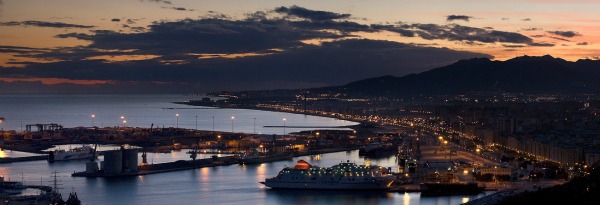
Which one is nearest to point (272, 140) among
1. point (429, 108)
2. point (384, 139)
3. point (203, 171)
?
point (384, 139)

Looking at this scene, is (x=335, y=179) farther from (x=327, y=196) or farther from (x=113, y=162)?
(x=113, y=162)

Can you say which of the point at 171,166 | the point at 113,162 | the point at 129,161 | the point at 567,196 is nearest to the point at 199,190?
the point at 113,162

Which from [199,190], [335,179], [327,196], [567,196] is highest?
[567,196]

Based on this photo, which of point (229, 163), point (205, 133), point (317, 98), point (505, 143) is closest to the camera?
point (229, 163)

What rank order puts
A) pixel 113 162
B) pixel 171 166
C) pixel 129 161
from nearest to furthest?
pixel 113 162, pixel 129 161, pixel 171 166

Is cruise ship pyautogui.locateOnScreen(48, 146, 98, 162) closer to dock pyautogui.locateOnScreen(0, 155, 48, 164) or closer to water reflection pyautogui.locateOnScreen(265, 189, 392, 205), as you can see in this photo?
dock pyautogui.locateOnScreen(0, 155, 48, 164)

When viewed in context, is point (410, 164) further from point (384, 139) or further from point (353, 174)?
point (384, 139)
